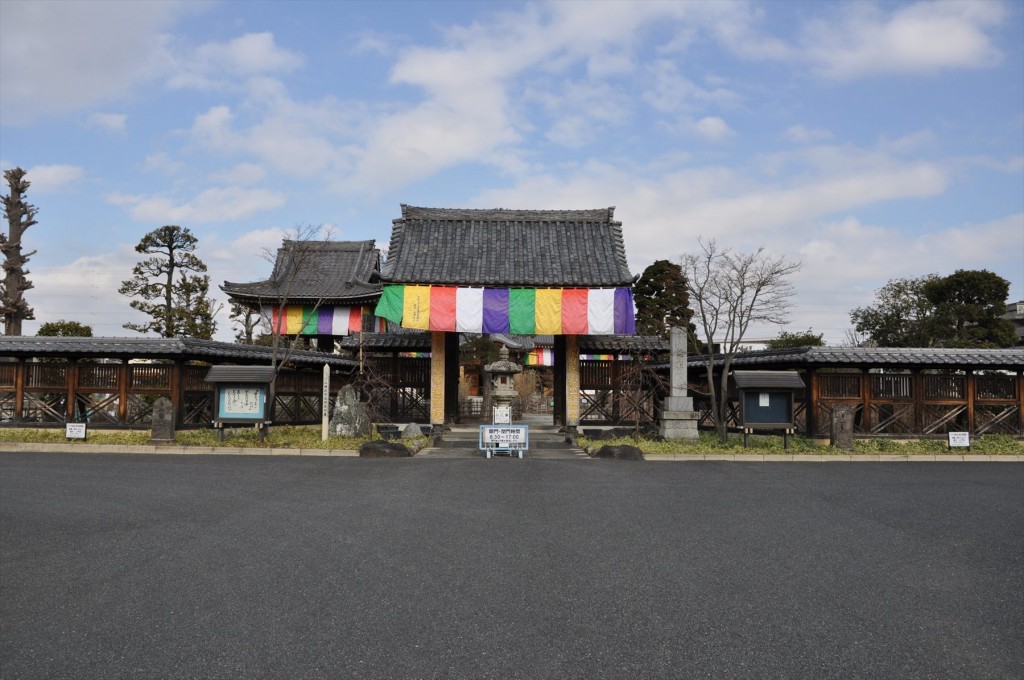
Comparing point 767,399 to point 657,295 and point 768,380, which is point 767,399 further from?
point 657,295

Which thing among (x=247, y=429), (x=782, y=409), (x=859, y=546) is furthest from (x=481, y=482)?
(x=247, y=429)

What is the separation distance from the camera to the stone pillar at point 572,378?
21.3m

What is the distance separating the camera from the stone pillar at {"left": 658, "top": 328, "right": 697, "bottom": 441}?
58.7 feet

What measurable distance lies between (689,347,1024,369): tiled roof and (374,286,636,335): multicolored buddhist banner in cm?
466

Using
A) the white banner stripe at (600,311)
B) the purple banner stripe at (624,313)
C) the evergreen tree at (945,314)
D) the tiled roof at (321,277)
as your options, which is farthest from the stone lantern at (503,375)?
the evergreen tree at (945,314)

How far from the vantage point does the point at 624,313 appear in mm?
20703

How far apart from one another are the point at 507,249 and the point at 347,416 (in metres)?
7.60

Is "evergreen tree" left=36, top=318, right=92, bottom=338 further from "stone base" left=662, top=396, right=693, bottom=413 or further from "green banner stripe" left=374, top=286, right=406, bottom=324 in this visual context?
"stone base" left=662, top=396, right=693, bottom=413

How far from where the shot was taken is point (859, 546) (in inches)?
274

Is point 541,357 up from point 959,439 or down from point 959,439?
up

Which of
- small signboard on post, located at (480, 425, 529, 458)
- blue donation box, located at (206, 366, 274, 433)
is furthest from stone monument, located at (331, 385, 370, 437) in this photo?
small signboard on post, located at (480, 425, 529, 458)

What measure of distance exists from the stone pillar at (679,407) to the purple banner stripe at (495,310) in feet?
16.5

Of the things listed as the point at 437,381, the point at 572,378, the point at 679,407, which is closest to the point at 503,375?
the point at 572,378

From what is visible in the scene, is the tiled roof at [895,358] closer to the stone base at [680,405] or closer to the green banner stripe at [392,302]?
the stone base at [680,405]
